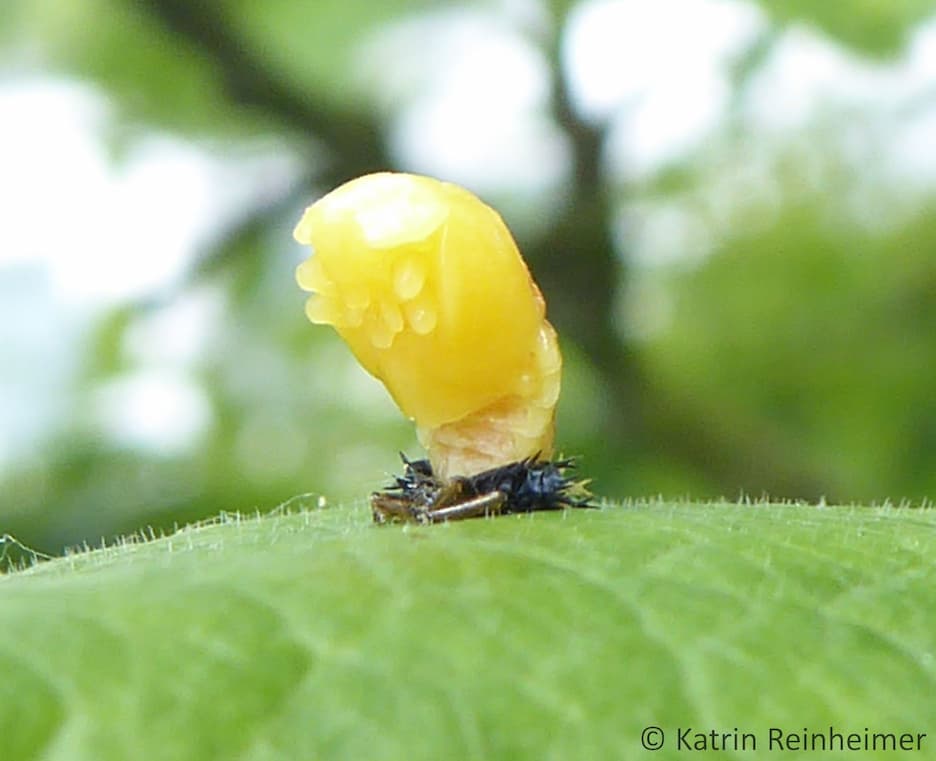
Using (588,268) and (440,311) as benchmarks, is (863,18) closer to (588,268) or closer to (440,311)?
(588,268)

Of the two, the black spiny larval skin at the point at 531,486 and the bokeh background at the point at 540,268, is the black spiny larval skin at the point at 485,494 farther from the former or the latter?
the bokeh background at the point at 540,268

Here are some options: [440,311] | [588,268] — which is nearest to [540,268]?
[588,268]

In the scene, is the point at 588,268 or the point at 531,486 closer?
the point at 531,486

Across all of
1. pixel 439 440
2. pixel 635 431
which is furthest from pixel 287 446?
pixel 439 440

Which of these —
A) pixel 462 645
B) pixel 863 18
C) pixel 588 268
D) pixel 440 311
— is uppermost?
pixel 863 18

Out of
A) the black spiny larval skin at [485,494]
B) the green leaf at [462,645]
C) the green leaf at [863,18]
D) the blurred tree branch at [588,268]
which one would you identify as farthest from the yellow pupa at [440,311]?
the blurred tree branch at [588,268]

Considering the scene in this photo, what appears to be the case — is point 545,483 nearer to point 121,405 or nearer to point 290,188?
point 290,188

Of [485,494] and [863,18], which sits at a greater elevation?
[863,18]

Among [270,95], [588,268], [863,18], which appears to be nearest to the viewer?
[863,18]
